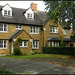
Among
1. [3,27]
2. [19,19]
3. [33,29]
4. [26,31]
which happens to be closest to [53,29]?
[33,29]

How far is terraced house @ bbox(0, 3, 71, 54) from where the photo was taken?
24.8 m

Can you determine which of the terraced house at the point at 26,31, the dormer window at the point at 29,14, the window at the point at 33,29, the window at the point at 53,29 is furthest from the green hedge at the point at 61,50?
the dormer window at the point at 29,14

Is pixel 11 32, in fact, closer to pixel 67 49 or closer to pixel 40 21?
pixel 40 21

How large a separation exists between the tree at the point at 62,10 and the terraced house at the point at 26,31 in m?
3.57

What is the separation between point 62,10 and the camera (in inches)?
729

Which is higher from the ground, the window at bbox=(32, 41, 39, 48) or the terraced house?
the terraced house

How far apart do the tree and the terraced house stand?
3574mm

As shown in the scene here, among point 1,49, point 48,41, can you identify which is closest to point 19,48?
point 1,49

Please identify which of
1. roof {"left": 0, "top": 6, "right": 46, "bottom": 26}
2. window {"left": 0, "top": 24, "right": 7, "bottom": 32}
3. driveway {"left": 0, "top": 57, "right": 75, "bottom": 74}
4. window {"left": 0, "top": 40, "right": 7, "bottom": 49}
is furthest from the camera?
roof {"left": 0, "top": 6, "right": 46, "bottom": 26}

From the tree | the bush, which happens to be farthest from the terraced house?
the tree

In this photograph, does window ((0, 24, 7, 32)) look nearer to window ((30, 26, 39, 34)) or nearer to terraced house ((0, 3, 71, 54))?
terraced house ((0, 3, 71, 54))

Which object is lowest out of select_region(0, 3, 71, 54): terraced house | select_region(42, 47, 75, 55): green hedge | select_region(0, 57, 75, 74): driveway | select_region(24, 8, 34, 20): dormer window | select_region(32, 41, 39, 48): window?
select_region(0, 57, 75, 74): driveway

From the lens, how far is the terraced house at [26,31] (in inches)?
976

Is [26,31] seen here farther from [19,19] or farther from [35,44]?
[35,44]
